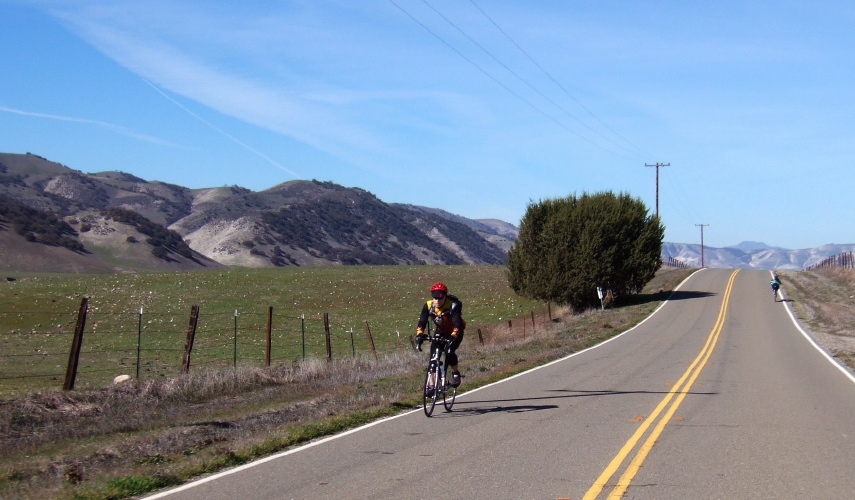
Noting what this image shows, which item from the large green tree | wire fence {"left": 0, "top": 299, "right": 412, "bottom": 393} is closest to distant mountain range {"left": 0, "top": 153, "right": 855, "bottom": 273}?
the large green tree

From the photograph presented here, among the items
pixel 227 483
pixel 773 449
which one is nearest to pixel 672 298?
pixel 773 449

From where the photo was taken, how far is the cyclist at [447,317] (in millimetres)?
11367

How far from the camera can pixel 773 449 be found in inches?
360

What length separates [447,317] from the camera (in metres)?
11.6

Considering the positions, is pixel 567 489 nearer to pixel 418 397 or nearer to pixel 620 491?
pixel 620 491

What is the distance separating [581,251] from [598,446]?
39.8 meters

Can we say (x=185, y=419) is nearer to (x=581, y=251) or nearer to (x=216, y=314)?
(x=216, y=314)

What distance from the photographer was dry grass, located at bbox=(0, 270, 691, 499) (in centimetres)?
817

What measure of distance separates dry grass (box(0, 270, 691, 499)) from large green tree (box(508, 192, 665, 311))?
26.5 m

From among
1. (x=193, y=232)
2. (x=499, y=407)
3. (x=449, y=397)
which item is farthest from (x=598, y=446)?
(x=193, y=232)

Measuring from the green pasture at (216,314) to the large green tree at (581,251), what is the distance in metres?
2.84

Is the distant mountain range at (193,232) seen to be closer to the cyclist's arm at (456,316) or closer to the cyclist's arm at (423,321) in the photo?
the cyclist's arm at (423,321)

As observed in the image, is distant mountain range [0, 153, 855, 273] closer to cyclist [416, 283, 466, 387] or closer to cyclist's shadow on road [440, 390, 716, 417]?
cyclist's shadow on road [440, 390, 716, 417]

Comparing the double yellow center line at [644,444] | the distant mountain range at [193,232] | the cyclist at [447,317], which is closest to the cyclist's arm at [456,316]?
the cyclist at [447,317]
